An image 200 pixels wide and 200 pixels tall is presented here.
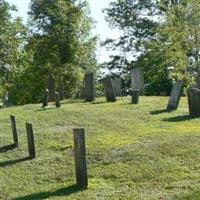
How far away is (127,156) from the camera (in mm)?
14352

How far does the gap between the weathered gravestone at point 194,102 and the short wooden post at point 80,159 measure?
23.7 ft

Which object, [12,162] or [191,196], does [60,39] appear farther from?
[191,196]

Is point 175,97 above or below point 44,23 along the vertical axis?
below

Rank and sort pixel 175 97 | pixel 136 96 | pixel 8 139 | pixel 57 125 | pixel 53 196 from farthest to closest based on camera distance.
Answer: pixel 136 96 → pixel 175 97 → pixel 57 125 → pixel 8 139 → pixel 53 196

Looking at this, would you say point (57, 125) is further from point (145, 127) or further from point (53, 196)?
point (53, 196)

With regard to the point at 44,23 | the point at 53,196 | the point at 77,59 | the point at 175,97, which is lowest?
the point at 53,196

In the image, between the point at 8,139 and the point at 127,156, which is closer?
the point at 127,156

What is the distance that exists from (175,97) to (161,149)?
7.02m

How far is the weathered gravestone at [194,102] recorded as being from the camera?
18891mm

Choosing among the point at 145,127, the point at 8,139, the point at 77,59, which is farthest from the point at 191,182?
the point at 77,59

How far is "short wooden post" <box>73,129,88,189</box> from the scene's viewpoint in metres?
12.5

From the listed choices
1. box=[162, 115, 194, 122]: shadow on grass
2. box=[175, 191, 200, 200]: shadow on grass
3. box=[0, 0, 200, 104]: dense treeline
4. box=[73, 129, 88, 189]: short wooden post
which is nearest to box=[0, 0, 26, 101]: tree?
box=[0, 0, 200, 104]: dense treeline

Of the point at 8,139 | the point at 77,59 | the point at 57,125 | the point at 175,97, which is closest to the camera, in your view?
the point at 8,139

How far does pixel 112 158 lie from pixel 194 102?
18.3 ft
